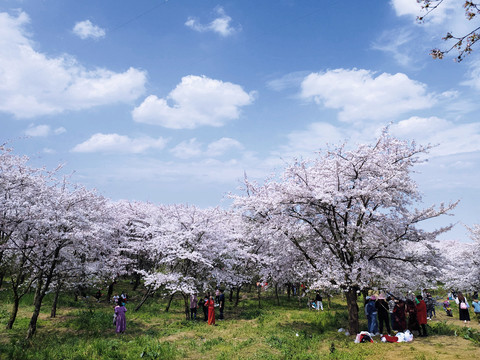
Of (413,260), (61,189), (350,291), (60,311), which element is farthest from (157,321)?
(413,260)

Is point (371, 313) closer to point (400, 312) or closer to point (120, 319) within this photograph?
point (400, 312)

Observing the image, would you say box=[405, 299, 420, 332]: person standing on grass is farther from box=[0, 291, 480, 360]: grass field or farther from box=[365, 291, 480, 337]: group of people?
box=[0, 291, 480, 360]: grass field

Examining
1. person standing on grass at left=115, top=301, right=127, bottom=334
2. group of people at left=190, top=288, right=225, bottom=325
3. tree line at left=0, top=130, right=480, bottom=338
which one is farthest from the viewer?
group of people at left=190, top=288, right=225, bottom=325

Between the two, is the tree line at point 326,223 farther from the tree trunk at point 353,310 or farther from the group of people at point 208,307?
the group of people at point 208,307

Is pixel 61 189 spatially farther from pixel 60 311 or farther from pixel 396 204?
pixel 396 204

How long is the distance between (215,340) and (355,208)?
908cm

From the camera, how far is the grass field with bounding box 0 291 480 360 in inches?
448

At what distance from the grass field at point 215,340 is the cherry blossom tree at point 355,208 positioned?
2.80 m

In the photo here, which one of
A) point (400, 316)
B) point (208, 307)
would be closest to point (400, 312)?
point (400, 316)

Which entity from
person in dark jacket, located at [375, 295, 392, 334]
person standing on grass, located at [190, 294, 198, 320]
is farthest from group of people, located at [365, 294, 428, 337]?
person standing on grass, located at [190, 294, 198, 320]

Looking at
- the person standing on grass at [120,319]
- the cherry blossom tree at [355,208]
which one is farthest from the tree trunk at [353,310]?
the person standing on grass at [120,319]

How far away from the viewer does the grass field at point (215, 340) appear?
11391 mm

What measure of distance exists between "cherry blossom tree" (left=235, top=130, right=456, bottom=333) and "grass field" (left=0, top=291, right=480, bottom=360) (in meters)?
2.80

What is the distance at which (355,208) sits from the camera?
14945mm
